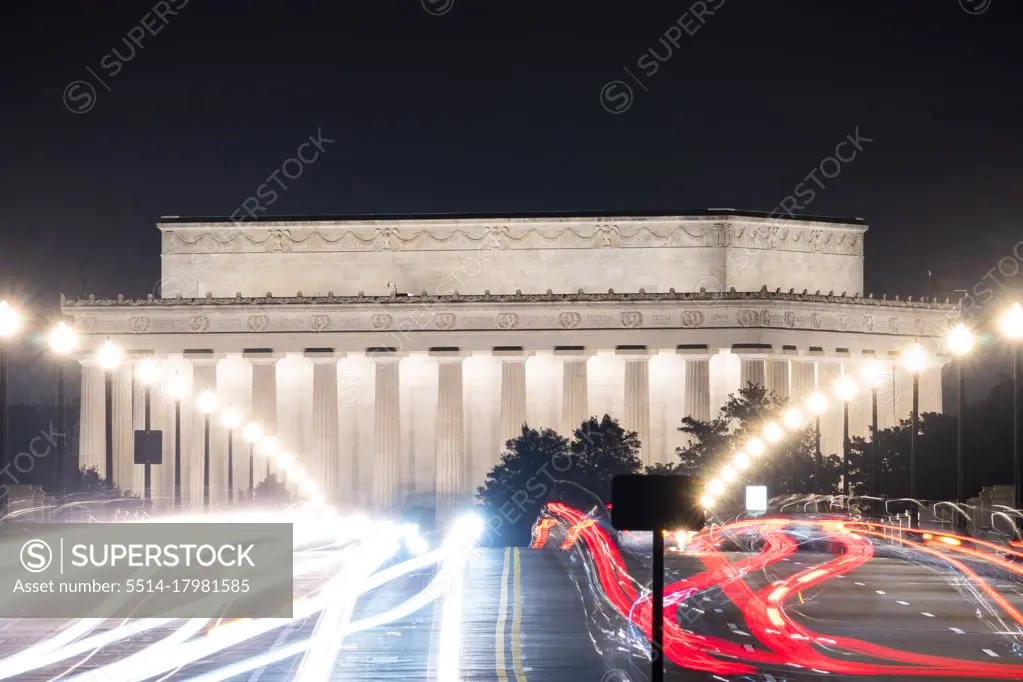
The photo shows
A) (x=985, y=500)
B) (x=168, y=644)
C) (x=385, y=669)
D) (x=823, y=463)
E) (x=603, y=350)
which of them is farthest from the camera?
(x=603, y=350)

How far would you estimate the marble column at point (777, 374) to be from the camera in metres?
117

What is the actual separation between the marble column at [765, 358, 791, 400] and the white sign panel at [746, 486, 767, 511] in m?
41.8

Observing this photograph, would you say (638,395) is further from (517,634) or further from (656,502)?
(656,502)

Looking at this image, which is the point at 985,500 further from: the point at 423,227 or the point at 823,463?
the point at 423,227

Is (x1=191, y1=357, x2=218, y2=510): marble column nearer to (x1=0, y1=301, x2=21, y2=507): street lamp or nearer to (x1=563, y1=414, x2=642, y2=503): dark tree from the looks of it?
(x1=563, y1=414, x2=642, y2=503): dark tree

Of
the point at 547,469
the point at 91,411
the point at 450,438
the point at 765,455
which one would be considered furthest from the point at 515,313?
the point at 765,455

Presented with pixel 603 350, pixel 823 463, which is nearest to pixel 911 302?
pixel 603 350

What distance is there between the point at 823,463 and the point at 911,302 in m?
26.4

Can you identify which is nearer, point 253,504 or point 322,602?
point 322,602

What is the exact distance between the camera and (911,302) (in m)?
120

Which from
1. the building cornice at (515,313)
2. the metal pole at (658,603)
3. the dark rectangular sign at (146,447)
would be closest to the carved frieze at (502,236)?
the building cornice at (515,313)

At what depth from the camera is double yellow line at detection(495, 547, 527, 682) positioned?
116ft

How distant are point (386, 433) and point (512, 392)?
7.79 metres

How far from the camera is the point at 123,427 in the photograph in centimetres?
12100
